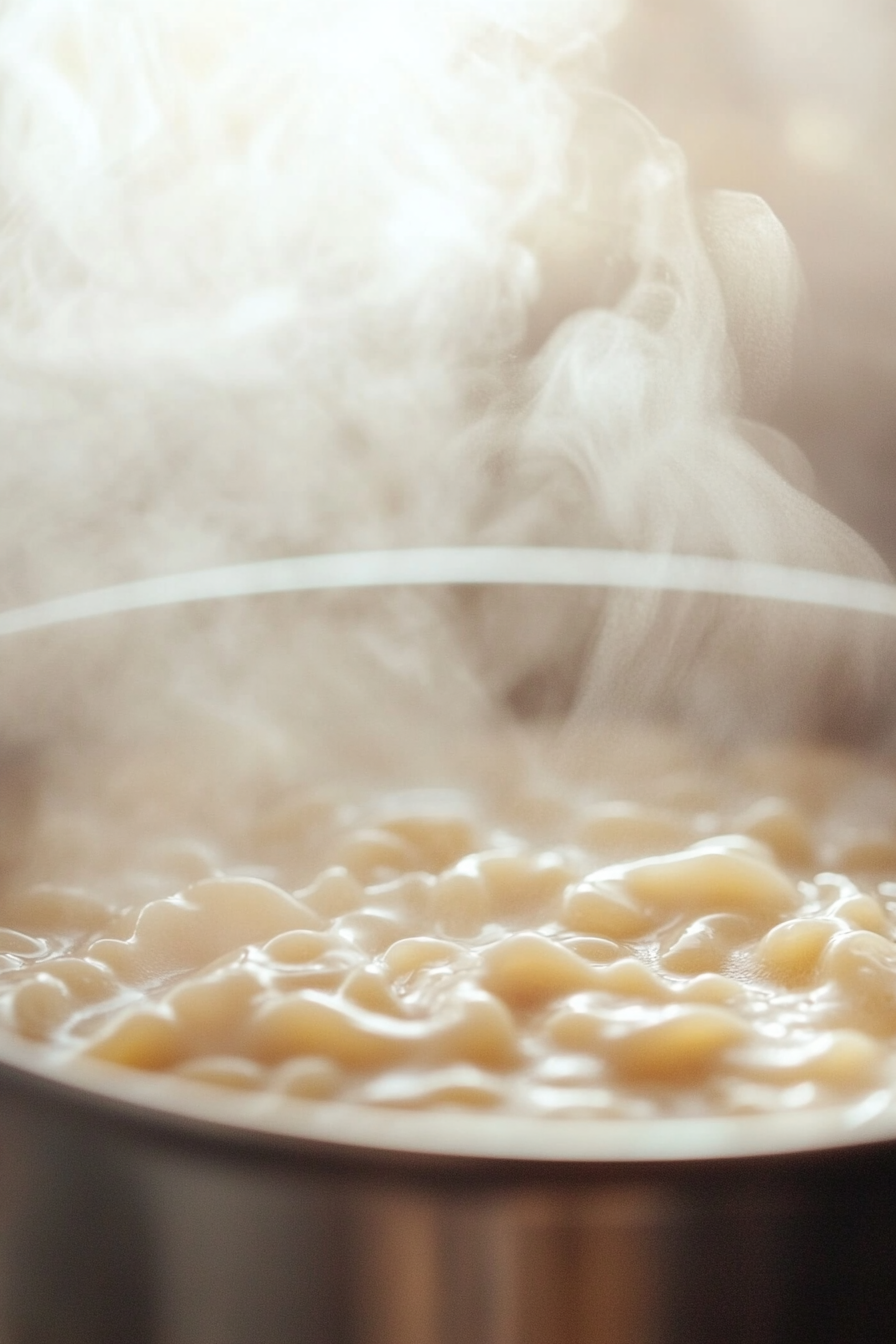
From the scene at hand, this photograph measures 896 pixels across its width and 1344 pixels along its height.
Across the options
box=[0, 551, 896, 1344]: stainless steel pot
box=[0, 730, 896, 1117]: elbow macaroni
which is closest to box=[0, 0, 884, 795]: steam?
box=[0, 730, 896, 1117]: elbow macaroni

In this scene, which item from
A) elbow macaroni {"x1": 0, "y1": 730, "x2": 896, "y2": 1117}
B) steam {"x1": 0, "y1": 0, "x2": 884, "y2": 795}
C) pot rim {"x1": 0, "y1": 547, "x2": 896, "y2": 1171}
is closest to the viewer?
pot rim {"x1": 0, "y1": 547, "x2": 896, "y2": 1171}

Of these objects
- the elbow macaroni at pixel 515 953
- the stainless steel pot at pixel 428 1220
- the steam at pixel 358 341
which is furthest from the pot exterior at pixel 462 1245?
the steam at pixel 358 341

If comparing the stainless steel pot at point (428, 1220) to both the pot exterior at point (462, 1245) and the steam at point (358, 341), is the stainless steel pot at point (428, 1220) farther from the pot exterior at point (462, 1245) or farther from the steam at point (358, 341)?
the steam at point (358, 341)

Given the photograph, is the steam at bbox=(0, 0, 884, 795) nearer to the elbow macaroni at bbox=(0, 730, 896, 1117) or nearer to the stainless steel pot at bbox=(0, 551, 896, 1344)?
the elbow macaroni at bbox=(0, 730, 896, 1117)

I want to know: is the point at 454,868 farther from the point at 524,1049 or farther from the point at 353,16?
the point at 353,16

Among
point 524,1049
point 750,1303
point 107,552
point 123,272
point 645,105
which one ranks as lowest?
point 750,1303

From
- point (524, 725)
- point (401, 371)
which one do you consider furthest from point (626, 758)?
point (401, 371)
